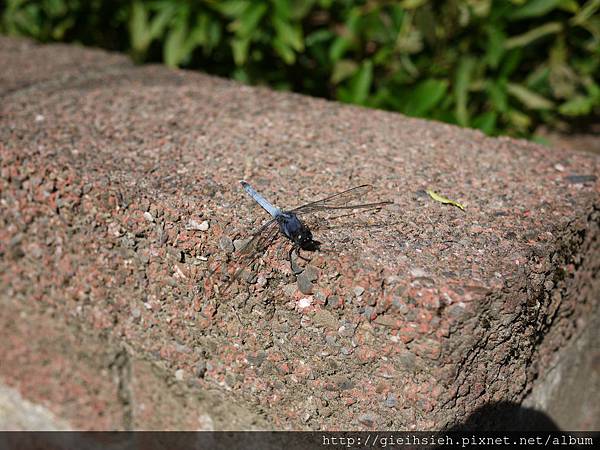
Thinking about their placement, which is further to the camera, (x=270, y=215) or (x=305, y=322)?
(x=270, y=215)

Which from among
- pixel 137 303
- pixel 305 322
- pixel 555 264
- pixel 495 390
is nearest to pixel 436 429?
pixel 495 390

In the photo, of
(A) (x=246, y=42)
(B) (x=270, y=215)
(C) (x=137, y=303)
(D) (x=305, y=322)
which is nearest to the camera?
(D) (x=305, y=322)

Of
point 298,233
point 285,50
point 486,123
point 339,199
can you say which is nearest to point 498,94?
point 486,123

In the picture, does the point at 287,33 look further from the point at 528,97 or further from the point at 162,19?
the point at 528,97

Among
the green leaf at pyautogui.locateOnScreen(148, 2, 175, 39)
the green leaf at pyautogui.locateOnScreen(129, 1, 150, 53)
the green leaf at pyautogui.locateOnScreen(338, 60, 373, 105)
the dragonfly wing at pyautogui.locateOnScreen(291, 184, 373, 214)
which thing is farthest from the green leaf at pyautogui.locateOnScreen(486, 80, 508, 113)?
the green leaf at pyautogui.locateOnScreen(129, 1, 150, 53)

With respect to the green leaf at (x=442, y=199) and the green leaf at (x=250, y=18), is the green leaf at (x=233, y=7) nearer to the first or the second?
the green leaf at (x=250, y=18)

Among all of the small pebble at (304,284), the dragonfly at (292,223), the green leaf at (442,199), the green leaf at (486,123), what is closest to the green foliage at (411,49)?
the green leaf at (486,123)

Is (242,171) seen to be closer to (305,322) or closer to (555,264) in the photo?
(305,322)
